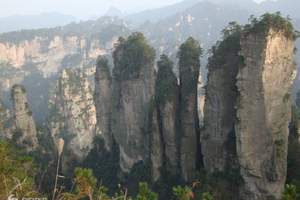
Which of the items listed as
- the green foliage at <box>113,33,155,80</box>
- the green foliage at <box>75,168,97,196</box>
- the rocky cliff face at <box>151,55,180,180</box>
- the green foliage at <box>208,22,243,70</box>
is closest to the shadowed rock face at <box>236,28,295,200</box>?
the green foliage at <box>208,22,243,70</box>

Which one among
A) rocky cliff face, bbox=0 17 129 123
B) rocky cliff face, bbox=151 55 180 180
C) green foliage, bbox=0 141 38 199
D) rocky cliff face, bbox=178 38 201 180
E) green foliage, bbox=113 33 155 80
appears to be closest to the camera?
green foliage, bbox=0 141 38 199

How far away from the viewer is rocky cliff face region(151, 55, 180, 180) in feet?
108

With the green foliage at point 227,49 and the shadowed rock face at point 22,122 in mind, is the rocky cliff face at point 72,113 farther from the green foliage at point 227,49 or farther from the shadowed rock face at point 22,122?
the green foliage at point 227,49

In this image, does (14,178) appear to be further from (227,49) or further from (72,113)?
(72,113)

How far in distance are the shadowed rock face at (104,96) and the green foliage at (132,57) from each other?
5.37 ft

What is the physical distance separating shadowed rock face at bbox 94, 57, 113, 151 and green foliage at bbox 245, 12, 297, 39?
17.6 metres

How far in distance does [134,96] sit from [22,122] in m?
11.6

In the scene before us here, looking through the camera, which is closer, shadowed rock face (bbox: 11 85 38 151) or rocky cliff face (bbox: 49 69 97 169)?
shadowed rock face (bbox: 11 85 38 151)

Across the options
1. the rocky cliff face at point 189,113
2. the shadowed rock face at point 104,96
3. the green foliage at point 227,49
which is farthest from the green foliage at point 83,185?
the shadowed rock face at point 104,96

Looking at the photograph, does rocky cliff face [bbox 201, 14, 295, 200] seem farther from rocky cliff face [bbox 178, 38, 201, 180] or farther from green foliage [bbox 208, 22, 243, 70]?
rocky cliff face [bbox 178, 38, 201, 180]

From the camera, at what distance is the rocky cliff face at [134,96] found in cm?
3725

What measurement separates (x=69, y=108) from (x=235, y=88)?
136 feet

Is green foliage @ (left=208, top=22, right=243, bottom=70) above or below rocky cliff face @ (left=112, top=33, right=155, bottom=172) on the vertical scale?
above

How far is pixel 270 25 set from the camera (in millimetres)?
24797
